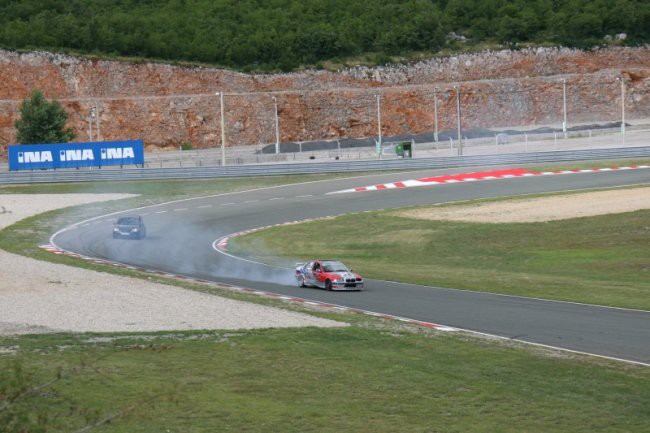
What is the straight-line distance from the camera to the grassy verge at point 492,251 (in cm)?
3192

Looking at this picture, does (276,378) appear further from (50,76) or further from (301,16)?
(301,16)

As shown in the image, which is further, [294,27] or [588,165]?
[294,27]

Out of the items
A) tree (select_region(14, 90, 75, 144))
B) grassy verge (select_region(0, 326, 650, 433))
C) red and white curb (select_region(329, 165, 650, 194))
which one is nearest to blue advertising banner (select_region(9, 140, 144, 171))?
tree (select_region(14, 90, 75, 144))

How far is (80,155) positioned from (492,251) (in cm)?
4985

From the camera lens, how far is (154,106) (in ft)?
371

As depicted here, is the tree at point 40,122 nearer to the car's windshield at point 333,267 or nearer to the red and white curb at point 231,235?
the red and white curb at point 231,235

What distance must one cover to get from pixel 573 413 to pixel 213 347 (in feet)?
24.5

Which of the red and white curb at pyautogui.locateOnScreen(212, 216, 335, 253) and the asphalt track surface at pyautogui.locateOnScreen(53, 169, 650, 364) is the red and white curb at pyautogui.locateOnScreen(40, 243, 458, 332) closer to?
the asphalt track surface at pyautogui.locateOnScreen(53, 169, 650, 364)

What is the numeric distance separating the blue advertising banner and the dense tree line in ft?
125

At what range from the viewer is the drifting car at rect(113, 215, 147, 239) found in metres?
47.5

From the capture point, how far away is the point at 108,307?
25.7m

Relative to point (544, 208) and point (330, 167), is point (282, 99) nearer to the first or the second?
point (330, 167)

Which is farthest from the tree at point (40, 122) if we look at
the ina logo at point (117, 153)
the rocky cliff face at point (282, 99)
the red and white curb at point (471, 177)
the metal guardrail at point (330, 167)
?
the red and white curb at point (471, 177)

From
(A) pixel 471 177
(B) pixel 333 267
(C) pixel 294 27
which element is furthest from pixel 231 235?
(C) pixel 294 27
